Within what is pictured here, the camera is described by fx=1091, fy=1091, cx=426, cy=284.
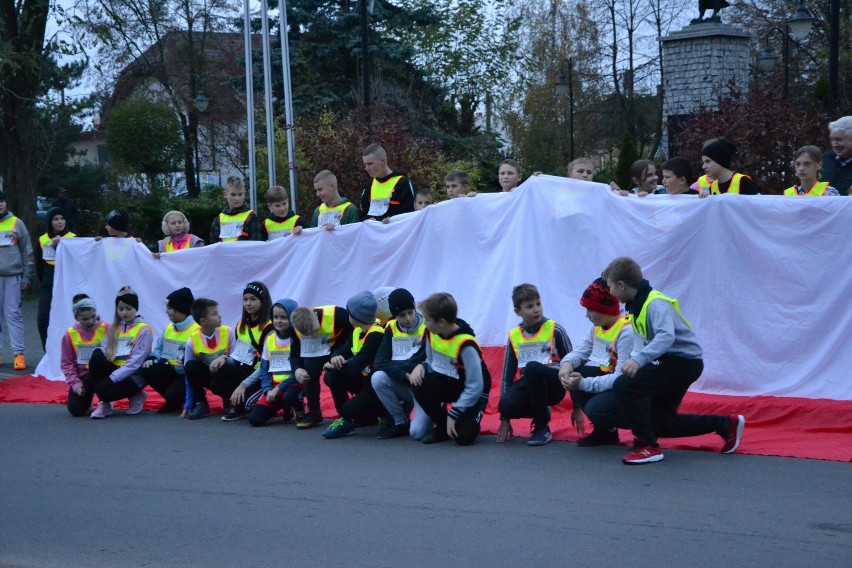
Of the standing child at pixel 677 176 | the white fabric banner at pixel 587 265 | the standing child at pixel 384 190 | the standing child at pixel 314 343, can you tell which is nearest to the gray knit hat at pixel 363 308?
the standing child at pixel 314 343

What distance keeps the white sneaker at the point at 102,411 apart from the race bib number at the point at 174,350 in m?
0.71

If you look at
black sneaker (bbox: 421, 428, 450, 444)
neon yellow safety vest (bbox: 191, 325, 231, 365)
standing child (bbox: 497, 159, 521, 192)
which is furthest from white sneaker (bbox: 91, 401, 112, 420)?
standing child (bbox: 497, 159, 521, 192)

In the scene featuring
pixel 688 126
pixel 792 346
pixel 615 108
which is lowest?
pixel 792 346

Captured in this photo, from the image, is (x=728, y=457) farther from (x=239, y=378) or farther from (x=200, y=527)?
(x=239, y=378)

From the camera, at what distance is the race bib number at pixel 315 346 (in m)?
8.98

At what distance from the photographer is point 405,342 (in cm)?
840

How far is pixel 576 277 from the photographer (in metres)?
9.29

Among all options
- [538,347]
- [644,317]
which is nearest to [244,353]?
[538,347]

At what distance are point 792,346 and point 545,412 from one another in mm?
1953

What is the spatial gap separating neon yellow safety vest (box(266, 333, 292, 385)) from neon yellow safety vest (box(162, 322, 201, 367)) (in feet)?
3.40

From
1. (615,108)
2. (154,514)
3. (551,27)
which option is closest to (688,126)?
(154,514)

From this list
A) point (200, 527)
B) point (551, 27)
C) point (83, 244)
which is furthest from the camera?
point (551, 27)

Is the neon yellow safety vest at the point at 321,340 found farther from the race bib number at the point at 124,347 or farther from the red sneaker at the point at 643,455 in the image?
the red sneaker at the point at 643,455

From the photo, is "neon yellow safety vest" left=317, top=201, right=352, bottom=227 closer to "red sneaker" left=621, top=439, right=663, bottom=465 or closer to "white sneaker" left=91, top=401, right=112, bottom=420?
"white sneaker" left=91, top=401, right=112, bottom=420
